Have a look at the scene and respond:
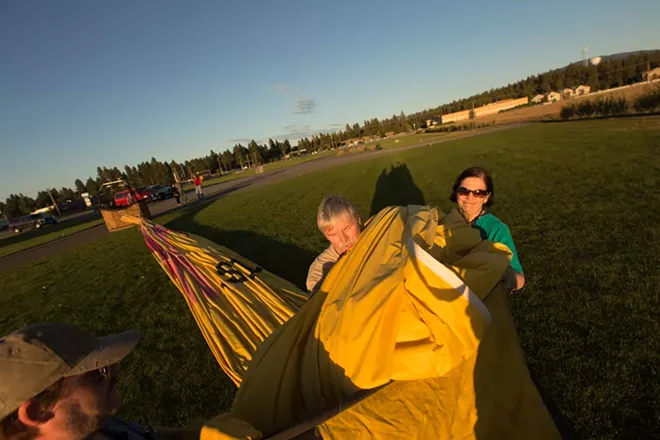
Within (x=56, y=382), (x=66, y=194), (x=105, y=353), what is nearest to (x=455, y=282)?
(x=105, y=353)

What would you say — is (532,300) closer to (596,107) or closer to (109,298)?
(109,298)

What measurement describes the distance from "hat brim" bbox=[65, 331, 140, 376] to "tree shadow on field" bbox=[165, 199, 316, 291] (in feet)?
12.6

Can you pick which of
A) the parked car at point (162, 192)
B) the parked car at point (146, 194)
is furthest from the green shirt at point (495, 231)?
the parked car at point (146, 194)

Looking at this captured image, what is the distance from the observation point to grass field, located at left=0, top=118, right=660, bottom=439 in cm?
273

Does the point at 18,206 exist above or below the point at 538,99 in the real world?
above

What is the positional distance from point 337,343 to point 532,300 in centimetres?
331

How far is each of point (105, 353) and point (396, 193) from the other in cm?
1113

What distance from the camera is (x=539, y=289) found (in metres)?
4.12

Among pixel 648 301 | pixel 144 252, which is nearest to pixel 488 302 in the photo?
pixel 648 301

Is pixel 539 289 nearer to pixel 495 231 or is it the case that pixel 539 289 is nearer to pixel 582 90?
pixel 495 231

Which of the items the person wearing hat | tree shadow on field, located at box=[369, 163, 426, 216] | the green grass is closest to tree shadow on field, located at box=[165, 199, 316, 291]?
tree shadow on field, located at box=[369, 163, 426, 216]

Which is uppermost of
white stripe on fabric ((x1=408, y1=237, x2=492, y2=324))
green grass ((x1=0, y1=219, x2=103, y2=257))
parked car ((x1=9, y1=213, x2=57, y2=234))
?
parked car ((x1=9, y1=213, x2=57, y2=234))

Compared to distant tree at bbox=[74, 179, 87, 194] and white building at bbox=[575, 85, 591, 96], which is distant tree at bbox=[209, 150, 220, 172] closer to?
distant tree at bbox=[74, 179, 87, 194]

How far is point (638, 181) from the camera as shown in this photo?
7844 mm
